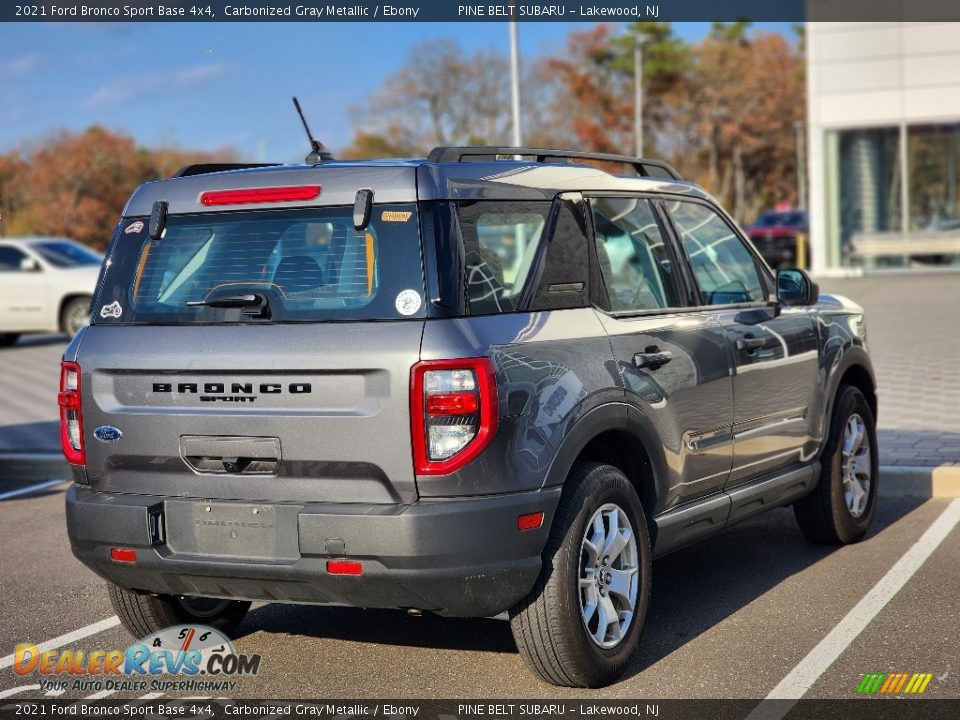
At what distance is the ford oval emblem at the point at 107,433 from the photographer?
4.72 meters

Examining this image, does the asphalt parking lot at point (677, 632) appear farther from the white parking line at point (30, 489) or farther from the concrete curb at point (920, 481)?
the white parking line at point (30, 489)

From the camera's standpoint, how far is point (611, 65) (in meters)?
64.4

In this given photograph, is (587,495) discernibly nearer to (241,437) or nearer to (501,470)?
(501,470)

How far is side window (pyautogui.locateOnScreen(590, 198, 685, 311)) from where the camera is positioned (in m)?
5.24

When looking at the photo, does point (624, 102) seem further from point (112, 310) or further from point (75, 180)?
point (112, 310)

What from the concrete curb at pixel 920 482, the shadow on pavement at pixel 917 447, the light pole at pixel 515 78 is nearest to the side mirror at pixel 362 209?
the concrete curb at pixel 920 482

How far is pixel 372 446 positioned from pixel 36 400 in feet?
33.4

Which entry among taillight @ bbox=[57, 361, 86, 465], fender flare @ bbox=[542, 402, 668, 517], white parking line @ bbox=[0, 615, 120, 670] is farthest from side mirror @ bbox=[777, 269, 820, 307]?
white parking line @ bbox=[0, 615, 120, 670]

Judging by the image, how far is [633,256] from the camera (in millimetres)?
5645

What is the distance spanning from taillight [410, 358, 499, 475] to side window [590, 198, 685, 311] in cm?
105

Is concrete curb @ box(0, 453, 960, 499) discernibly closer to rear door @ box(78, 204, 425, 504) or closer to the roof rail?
the roof rail

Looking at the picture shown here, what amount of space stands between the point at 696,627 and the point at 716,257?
1721 mm

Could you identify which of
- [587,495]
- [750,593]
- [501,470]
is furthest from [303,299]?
[750,593]

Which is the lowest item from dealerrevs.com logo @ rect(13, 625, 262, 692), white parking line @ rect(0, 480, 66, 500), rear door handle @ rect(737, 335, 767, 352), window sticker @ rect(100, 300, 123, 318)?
white parking line @ rect(0, 480, 66, 500)
